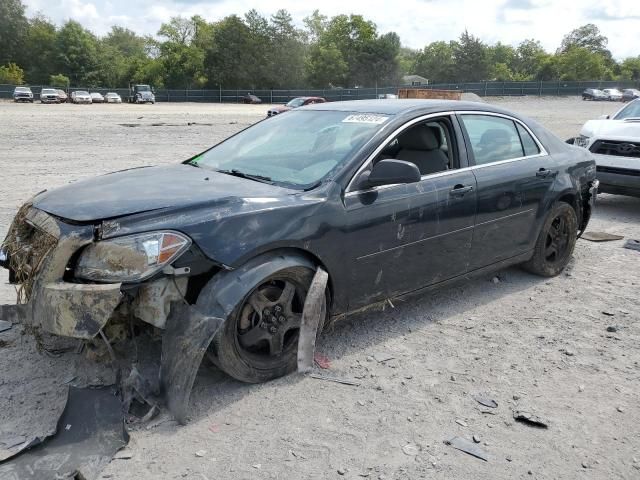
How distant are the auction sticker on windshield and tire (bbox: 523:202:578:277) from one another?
2.08 metres

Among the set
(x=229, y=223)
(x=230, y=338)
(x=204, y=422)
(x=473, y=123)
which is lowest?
(x=204, y=422)

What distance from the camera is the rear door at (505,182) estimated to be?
4762 millimetres

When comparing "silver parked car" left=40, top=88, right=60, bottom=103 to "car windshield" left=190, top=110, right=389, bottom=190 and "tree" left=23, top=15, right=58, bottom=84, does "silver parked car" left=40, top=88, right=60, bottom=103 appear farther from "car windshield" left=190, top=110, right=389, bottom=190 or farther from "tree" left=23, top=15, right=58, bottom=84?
"car windshield" left=190, top=110, right=389, bottom=190

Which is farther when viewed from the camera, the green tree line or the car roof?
the green tree line

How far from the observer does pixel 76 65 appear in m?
82.1

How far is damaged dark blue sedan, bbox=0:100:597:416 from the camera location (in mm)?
3166

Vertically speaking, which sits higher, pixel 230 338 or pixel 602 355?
pixel 230 338

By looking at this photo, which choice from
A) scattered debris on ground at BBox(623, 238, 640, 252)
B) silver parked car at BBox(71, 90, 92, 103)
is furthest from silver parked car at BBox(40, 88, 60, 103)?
scattered debris on ground at BBox(623, 238, 640, 252)

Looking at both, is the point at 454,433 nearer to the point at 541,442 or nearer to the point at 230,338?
the point at 541,442

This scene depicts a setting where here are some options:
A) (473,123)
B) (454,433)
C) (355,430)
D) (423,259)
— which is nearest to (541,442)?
(454,433)

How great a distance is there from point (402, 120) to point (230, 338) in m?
2.05

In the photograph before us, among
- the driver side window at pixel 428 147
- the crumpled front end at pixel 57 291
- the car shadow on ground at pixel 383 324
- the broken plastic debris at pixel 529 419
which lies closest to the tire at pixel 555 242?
the car shadow on ground at pixel 383 324

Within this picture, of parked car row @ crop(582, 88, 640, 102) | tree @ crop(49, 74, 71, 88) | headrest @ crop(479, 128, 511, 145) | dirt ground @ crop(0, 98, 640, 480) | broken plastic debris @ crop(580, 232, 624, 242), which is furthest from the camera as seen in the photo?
tree @ crop(49, 74, 71, 88)

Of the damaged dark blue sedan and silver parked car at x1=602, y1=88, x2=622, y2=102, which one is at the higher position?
silver parked car at x1=602, y1=88, x2=622, y2=102
